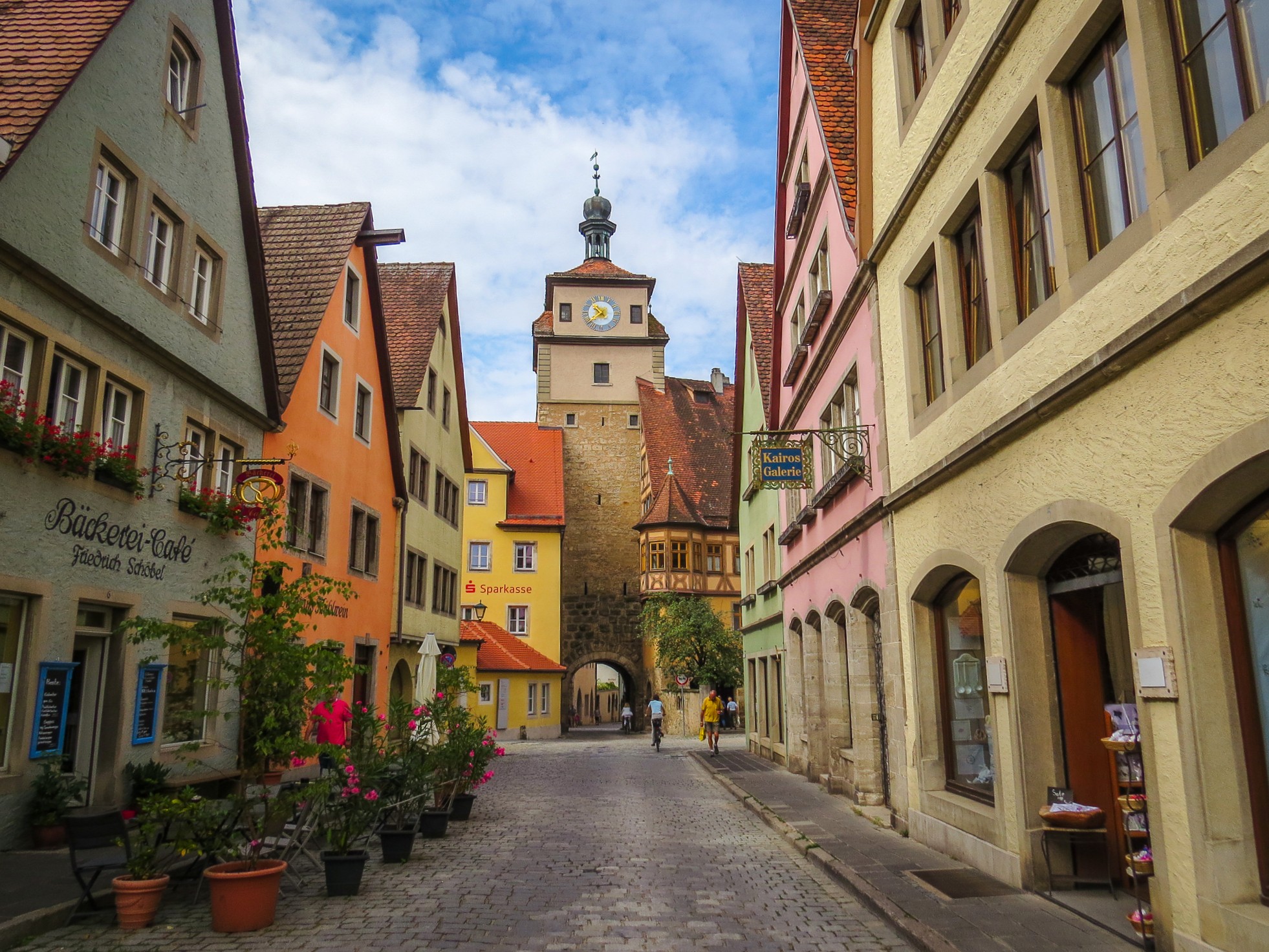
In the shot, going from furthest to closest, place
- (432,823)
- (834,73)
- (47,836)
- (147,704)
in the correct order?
(834,73) < (147,704) < (432,823) < (47,836)

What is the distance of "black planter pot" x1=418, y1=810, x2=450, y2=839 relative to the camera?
11.4m

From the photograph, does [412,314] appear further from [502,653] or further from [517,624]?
[517,624]

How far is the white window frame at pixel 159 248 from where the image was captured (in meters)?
12.0

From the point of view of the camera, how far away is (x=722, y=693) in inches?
1743

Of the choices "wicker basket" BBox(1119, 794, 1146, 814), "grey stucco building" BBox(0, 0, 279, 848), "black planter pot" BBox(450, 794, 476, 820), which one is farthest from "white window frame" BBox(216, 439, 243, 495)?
"wicker basket" BBox(1119, 794, 1146, 814)

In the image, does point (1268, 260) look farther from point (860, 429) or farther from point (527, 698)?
point (527, 698)

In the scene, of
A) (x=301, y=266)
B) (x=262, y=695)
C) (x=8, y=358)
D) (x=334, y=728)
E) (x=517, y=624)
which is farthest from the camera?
(x=517, y=624)

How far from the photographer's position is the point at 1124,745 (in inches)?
257

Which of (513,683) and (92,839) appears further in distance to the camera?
(513,683)

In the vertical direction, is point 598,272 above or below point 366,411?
above

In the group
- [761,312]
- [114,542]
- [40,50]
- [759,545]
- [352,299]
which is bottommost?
[114,542]

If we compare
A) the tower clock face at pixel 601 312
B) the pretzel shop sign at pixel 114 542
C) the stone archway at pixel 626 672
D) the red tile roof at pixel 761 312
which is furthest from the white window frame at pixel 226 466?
the tower clock face at pixel 601 312

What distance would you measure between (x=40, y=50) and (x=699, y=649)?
32100mm

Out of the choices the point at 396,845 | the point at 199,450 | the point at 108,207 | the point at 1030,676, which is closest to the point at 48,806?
the point at 396,845
